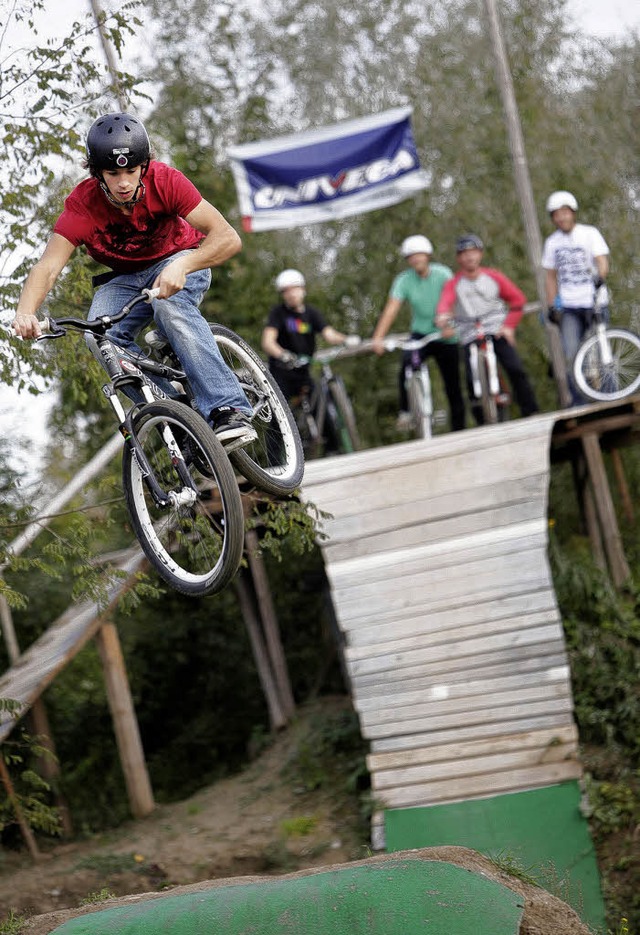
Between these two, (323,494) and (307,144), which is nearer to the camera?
(323,494)

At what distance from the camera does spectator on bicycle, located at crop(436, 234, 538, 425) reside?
10453 mm

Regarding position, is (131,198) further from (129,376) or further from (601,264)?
(601,264)

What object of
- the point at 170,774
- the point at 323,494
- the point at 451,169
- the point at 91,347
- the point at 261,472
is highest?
the point at 451,169

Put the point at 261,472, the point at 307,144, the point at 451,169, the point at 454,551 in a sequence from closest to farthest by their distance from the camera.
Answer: the point at 261,472
the point at 454,551
the point at 307,144
the point at 451,169

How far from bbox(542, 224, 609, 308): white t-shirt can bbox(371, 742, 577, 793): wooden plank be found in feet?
12.4

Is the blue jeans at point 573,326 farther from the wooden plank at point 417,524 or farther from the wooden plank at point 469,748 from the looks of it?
the wooden plank at point 469,748

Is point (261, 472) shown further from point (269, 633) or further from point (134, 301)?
point (269, 633)

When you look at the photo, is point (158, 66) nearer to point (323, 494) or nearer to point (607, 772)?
point (323, 494)

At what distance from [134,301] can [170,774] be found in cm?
1077

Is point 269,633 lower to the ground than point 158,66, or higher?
lower

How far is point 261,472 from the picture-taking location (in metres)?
5.39

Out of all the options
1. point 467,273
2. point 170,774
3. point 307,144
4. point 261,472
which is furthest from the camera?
point 170,774

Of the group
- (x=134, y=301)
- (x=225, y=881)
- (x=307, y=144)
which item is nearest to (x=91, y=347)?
(x=134, y=301)

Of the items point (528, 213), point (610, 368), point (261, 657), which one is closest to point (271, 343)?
point (610, 368)
